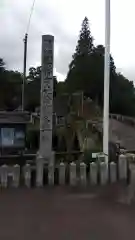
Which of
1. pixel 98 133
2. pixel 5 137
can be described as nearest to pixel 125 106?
pixel 98 133

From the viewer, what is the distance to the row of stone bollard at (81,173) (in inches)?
429

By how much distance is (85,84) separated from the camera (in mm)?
47719

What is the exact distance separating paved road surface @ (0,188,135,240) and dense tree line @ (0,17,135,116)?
108ft

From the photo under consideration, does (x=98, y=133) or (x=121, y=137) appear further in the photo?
(x=121, y=137)

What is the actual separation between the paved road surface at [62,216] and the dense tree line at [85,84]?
32831 millimetres

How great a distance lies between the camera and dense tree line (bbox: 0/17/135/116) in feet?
151

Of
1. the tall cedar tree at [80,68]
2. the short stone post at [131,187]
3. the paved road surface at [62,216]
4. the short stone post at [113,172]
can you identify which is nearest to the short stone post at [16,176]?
the paved road surface at [62,216]

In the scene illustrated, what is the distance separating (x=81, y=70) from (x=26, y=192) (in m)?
38.4

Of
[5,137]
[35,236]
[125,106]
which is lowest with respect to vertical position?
[35,236]

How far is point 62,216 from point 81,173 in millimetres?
3238

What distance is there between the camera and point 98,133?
69.1ft

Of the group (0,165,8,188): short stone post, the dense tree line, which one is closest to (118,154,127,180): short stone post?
(0,165,8,188): short stone post

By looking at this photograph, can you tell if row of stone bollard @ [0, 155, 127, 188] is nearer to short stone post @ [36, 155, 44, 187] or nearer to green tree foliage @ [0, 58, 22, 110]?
short stone post @ [36, 155, 44, 187]

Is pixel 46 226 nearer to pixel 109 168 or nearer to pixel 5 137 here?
pixel 109 168
